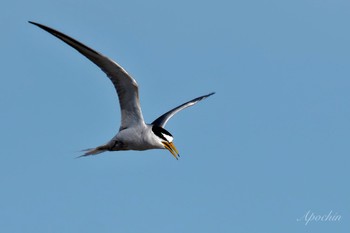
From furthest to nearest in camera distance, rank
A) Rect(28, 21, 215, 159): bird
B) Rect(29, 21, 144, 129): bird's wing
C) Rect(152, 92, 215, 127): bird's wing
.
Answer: Rect(152, 92, 215, 127): bird's wing → Rect(28, 21, 215, 159): bird → Rect(29, 21, 144, 129): bird's wing

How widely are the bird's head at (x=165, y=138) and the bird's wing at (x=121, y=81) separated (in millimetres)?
421

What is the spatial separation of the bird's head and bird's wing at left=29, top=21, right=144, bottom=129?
0.42m

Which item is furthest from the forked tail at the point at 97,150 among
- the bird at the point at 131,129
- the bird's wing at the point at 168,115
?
the bird's wing at the point at 168,115

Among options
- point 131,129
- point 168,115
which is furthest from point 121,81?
point 168,115

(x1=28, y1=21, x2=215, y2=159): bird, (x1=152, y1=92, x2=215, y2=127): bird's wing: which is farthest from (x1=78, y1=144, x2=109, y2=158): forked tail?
(x1=152, y1=92, x2=215, y2=127): bird's wing

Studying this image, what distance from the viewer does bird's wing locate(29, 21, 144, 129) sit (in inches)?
561

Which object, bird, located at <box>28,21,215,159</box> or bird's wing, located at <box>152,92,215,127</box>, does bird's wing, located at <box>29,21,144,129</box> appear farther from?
bird's wing, located at <box>152,92,215,127</box>

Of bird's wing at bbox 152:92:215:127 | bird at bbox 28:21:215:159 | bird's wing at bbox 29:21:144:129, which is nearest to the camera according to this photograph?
bird's wing at bbox 29:21:144:129

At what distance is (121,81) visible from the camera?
52.5 feet

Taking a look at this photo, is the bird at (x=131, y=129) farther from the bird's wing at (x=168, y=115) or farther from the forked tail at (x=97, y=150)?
the bird's wing at (x=168, y=115)

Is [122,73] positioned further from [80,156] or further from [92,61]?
[80,156]

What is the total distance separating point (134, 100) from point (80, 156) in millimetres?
2185

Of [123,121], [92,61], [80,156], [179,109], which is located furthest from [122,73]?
[179,109]

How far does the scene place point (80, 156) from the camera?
1769 centimetres
